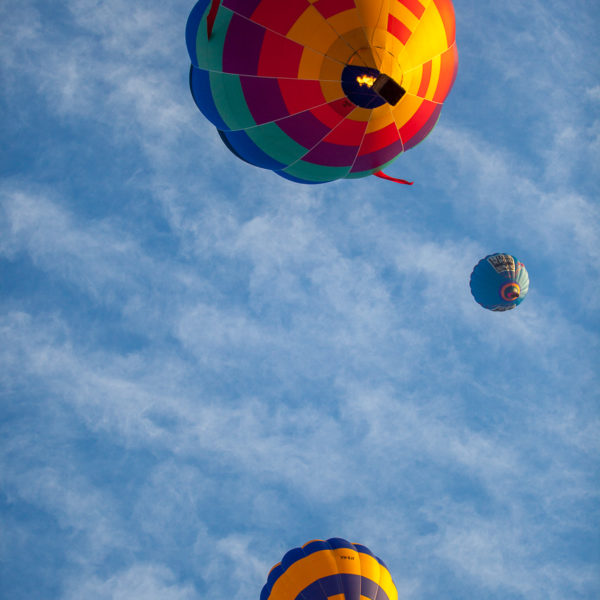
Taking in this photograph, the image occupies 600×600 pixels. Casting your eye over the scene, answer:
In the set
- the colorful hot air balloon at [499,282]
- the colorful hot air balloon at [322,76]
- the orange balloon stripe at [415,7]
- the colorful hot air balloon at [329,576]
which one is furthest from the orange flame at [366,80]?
the colorful hot air balloon at [499,282]

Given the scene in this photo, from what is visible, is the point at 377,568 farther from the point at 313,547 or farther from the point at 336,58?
the point at 336,58

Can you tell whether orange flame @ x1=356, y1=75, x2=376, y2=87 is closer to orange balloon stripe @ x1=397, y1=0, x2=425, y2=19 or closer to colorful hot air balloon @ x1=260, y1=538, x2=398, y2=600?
orange balloon stripe @ x1=397, y1=0, x2=425, y2=19

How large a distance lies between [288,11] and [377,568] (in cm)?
1193

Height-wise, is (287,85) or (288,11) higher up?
(288,11)

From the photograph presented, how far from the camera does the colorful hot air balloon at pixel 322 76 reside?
8.16m

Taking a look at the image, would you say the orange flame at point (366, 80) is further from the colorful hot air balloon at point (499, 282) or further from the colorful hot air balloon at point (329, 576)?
the colorful hot air balloon at point (499, 282)

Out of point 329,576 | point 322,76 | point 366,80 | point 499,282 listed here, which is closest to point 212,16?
point 322,76

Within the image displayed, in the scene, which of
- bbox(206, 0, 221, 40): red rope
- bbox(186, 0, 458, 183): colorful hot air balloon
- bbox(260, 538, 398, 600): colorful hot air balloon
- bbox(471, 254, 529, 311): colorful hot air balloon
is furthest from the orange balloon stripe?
bbox(260, 538, 398, 600): colorful hot air balloon

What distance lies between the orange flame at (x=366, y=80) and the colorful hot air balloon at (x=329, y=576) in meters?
10.4

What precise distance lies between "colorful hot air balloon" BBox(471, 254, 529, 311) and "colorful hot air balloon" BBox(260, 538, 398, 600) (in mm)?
8269

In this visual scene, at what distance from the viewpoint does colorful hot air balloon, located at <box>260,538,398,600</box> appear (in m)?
12.5

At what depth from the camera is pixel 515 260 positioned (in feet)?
57.9

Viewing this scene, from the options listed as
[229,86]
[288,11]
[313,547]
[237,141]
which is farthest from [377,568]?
[288,11]

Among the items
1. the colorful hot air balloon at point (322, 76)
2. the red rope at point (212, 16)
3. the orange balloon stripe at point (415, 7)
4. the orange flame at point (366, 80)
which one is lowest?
the orange flame at point (366, 80)
